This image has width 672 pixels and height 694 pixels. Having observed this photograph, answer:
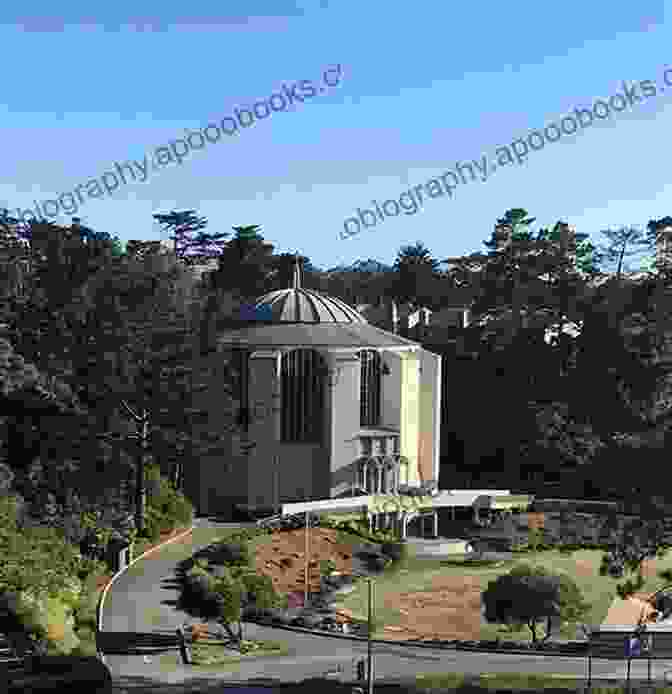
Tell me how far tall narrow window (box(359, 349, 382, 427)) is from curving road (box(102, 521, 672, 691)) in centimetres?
2251

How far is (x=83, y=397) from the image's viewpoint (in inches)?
1695

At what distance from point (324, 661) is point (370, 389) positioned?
1067 inches

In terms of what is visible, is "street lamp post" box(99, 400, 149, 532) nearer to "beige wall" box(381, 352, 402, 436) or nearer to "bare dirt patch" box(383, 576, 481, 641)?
"bare dirt patch" box(383, 576, 481, 641)

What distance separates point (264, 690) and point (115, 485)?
1913 centimetres

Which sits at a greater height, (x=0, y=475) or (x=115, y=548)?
(x=0, y=475)

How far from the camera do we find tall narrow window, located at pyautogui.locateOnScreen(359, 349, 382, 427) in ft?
176

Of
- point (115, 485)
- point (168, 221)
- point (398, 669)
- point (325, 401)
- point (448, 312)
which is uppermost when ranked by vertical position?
point (168, 221)

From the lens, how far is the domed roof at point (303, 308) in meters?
54.9

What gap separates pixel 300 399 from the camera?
5225 centimetres

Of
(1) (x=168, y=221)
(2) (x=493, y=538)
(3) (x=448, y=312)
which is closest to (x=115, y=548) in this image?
(2) (x=493, y=538)

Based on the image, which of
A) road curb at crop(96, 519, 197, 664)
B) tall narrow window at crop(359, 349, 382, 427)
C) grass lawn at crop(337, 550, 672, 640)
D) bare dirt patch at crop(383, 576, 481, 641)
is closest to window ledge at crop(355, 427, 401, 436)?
tall narrow window at crop(359, 349, 382, 427)

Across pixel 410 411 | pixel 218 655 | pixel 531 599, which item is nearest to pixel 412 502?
pixel 410 411

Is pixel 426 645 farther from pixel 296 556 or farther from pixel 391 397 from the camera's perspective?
pixel 391 397

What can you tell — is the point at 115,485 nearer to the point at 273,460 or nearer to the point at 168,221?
the point at 273,460
